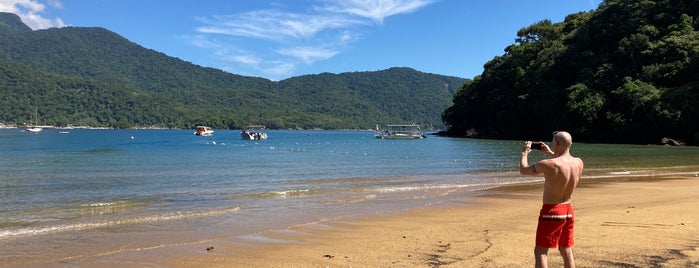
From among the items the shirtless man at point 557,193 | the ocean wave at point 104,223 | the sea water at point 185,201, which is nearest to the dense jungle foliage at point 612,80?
the sea water at point 185,201

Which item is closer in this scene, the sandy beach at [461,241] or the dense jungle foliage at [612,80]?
the sandy beach at [461,241]

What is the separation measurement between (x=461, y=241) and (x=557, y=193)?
3.60 m

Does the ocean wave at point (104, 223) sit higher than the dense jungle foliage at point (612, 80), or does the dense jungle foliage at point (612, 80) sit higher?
the dense jungle foliage at point (612, 80)

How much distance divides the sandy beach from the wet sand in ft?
0.05

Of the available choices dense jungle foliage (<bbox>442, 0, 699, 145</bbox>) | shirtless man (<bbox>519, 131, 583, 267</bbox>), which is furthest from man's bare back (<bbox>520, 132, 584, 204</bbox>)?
dense jungle foliage (<bbox>442, 0, 699, 145</bbox>)

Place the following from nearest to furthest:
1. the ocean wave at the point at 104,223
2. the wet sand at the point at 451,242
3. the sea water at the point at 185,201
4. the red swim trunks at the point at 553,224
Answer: the red swim trunks at the point at 553,224, the wet sand at the point at 451,242, the sea water at the point at 185,201, the ocean wave at the point at 104,223

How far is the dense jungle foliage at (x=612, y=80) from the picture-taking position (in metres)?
68.2

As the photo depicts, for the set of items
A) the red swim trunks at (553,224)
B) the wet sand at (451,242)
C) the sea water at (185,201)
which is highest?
the red swim trunks at (553,224)

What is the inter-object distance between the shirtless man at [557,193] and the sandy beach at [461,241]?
5.01 ft

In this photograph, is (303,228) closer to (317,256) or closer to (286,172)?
(317,256)

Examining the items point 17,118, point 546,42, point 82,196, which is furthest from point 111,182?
point 17,118

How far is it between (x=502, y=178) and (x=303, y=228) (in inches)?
582

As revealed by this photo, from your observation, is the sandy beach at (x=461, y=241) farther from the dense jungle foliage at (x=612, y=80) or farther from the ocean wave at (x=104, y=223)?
the dense jungle foliage at (x=612, y=80)

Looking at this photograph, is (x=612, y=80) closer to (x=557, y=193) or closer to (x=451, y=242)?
(x=451, y=242)
